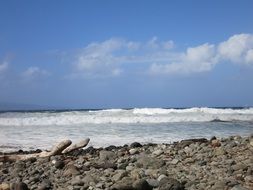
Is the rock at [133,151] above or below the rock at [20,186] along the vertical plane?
above

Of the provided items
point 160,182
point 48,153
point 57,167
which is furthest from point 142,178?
point 48,153

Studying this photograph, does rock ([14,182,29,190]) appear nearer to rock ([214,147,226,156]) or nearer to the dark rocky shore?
the dark rocky shore

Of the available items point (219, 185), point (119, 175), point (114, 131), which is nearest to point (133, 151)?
point (119, 175)

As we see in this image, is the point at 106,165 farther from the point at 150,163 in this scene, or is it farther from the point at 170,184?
the point at 170,184

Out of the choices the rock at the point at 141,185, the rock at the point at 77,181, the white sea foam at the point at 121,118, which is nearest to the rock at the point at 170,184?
the rock at the point at 141,185

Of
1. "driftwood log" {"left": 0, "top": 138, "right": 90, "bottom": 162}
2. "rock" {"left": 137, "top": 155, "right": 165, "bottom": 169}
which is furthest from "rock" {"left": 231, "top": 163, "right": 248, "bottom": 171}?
"driftwood log" {"left": 0, "top": 138, "right": 90, "bottom": 162}

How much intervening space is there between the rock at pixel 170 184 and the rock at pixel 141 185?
0.20m

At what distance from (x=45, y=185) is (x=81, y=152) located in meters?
3.52

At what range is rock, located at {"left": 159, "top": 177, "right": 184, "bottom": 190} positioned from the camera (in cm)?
643

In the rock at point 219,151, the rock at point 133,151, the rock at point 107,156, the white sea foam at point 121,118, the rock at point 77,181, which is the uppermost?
the white sea foam at point 121,118

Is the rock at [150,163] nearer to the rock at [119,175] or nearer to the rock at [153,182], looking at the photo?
the rock at [119,175]

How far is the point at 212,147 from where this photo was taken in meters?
9.20

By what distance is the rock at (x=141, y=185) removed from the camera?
651 cm

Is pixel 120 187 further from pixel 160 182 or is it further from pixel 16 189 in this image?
pixel 16 189
